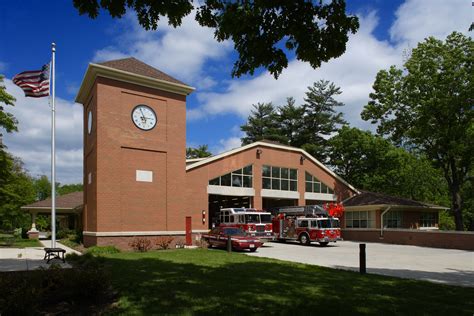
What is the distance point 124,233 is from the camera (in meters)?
25.5

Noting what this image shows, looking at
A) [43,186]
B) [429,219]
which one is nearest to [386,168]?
[429,219]

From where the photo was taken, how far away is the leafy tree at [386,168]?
163 feet

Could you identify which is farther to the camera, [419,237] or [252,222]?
[419,237]

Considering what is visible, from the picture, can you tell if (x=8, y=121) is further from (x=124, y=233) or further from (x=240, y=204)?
(x=240, y=204)

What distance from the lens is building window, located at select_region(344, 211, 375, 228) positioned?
123ft

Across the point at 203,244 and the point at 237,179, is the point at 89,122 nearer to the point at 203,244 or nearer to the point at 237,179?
the point at 203,244

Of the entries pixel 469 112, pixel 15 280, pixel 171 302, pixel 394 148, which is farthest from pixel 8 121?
pixel 394 148

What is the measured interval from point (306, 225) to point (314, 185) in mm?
9631

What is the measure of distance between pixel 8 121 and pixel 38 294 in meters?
25.1

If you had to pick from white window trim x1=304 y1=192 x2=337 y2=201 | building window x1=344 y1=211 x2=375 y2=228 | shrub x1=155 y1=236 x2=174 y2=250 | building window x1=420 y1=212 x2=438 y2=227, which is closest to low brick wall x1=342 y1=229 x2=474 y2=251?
building window x1=344 y1=211 x2=375 y2=228

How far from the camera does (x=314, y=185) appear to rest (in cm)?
4022

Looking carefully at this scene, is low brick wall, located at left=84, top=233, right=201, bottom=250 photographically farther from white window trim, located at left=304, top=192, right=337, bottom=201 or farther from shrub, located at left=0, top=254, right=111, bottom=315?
white window trim, located at left=304, top=192, right=337, bottom=201

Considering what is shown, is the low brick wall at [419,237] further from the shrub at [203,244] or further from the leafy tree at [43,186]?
the leafy tree at [43,186]

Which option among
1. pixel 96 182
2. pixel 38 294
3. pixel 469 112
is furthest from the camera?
pixel 469 112
